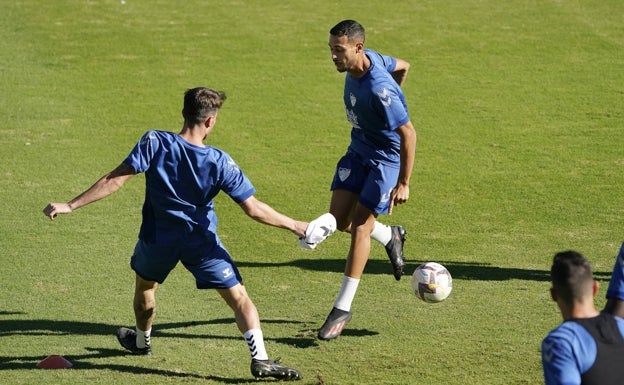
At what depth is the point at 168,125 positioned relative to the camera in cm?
1566

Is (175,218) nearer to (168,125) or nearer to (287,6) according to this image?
(168,125)

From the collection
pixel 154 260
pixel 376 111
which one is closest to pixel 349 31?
pixel 376 111

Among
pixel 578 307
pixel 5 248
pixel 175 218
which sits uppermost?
pixel 578 307

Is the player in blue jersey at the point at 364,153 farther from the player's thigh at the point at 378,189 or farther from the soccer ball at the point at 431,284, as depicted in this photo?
the soccer ball at the point at 431,284

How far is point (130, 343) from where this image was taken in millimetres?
8484

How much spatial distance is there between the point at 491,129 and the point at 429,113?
1.11 metres

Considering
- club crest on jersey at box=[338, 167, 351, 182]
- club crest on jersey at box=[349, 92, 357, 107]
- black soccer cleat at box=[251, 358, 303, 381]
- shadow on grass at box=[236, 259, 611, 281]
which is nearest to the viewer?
black soccer cleat at box=[251, 358, 303, 381]

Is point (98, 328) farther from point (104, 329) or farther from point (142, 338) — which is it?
point (142, 338)

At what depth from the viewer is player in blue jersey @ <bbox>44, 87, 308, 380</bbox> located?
295 inches

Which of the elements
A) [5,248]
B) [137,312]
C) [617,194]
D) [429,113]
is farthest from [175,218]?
[429,113]

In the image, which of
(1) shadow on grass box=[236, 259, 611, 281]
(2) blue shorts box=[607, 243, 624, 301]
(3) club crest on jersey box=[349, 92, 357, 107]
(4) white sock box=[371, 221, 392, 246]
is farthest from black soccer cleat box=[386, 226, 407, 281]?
(2) blue shorts box=[607, 243, 624, 301]

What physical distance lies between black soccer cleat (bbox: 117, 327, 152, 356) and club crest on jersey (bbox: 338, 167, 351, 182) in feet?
7.42

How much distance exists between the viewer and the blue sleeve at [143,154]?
7453mm

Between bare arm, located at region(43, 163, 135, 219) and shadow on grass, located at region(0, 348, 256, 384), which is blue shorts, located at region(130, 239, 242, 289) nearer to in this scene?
bare arm, located at region(43, 163, 135, 219)
